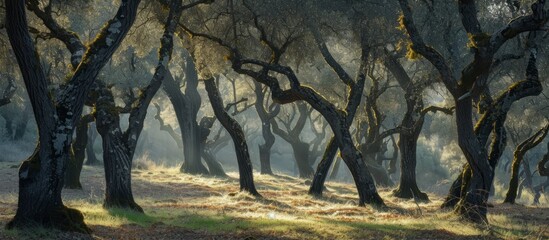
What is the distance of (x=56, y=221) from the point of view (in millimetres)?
11008

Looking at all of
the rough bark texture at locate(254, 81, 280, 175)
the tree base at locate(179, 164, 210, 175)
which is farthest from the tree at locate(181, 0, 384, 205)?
the tree base at locate(179, 164, 210, 175)

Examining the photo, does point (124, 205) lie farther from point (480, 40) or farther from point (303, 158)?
point (303, 158)

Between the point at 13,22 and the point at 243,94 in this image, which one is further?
the point at 243,94

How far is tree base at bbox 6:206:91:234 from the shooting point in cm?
1080

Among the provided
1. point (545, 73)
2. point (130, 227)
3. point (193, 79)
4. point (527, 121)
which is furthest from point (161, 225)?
point (527, 121)

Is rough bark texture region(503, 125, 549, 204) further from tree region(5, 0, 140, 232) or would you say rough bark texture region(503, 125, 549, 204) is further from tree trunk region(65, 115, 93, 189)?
tree region(5, 0, 140, 232)

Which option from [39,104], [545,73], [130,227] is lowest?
[130,227]

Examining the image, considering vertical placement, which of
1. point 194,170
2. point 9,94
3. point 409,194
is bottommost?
point 409,194

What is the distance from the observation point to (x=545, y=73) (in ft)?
88.9

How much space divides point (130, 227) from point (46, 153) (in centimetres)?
304

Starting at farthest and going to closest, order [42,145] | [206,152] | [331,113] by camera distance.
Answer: [206,152] < [331,113] < [42,145]

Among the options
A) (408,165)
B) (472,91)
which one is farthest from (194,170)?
(472,91)

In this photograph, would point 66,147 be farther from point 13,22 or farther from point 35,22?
point 35,22

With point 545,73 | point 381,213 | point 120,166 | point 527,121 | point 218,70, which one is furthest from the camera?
point 527,121
